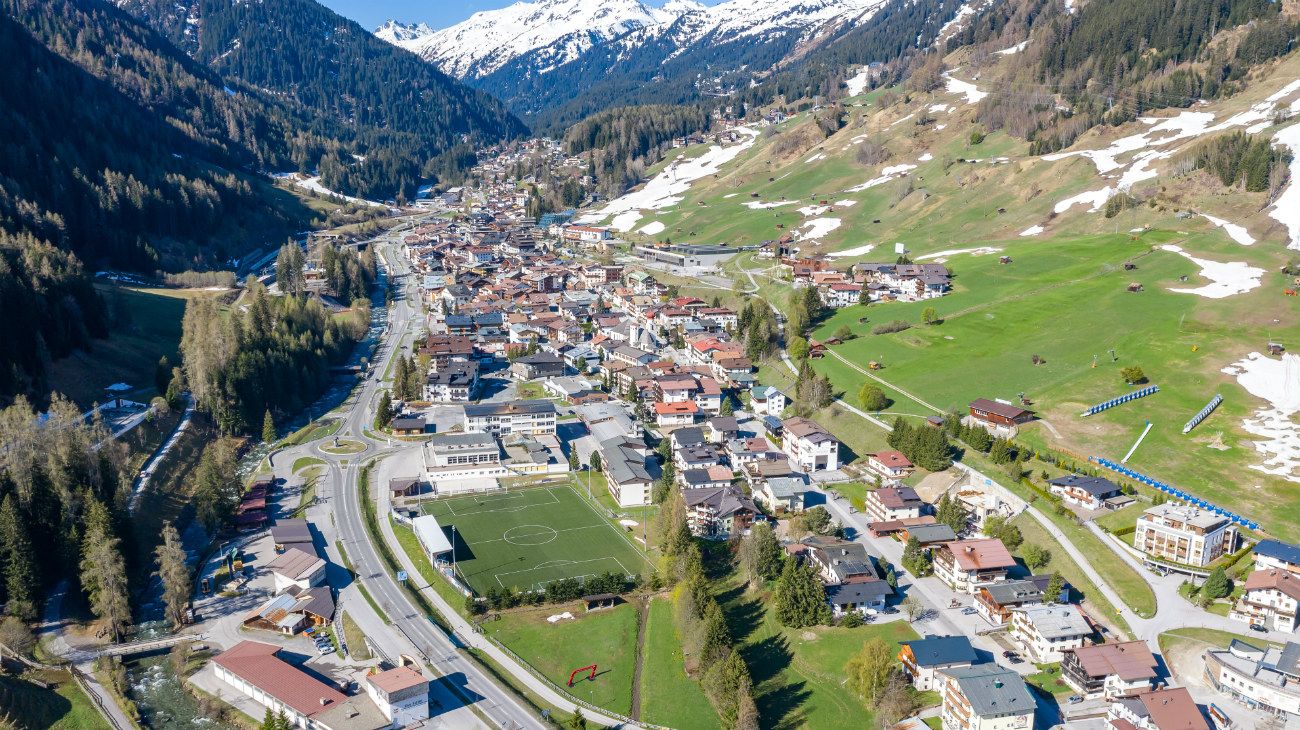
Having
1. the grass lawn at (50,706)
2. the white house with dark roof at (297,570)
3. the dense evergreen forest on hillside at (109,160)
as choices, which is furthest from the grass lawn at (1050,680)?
the dense evergreen forest on hillside at (109,160)

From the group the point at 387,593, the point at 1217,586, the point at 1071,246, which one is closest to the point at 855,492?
the point at 1217,586

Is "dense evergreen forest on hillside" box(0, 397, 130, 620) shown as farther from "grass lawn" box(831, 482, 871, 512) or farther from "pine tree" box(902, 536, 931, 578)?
"grass lawn" box(831, 482, 871, 512)

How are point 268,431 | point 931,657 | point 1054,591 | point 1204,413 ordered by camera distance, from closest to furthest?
point 931,657 → point 1054,591 → point 1204,413 → point 268,431

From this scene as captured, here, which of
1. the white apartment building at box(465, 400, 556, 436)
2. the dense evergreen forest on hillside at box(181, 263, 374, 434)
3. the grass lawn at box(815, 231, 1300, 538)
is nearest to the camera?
the grass lawn at box(815, 231, 1300, 538)

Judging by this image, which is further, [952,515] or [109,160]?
[109,160]

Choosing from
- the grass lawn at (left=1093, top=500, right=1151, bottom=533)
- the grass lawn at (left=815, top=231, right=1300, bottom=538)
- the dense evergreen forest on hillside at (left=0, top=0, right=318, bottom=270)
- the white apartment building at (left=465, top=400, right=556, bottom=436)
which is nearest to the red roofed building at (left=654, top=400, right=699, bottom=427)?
the white apartment building at (left=465, top=400, right=556, bottom=436)

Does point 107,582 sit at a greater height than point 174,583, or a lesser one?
greater

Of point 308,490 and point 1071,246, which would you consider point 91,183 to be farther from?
point 1071,246
